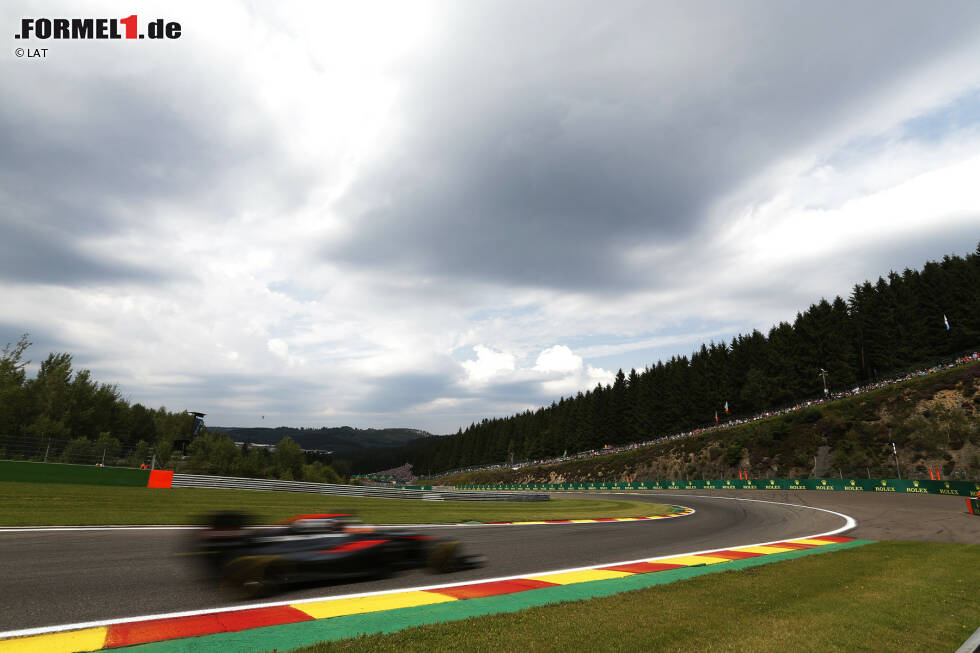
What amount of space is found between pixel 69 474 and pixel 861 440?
61.6 meters

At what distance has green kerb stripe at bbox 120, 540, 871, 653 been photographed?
426cm

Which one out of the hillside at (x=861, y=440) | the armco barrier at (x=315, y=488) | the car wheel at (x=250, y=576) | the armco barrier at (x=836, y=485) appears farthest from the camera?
the hillside at (x=861, y=440)

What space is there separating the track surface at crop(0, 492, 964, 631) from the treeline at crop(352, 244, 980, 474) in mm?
54375

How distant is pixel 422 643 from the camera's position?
421 centimetres

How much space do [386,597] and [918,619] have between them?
6.56 m

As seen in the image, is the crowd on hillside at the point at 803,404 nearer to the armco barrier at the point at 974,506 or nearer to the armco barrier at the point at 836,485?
the armco barrier at the point at 836,485

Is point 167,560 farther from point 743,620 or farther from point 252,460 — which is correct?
point 252,460

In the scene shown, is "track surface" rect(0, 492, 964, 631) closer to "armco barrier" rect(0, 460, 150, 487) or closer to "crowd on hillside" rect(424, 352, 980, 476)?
"armco barrier" rect(0, 460, 150, 487)

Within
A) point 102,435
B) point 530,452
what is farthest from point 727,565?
point 530,452

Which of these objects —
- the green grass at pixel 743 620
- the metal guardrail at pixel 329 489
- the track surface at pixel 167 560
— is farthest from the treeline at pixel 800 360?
the green grass at pixel 743 620

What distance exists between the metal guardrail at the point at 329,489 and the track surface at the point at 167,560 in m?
18.5

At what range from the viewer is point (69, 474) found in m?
24.5

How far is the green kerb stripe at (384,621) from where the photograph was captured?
14.0ft

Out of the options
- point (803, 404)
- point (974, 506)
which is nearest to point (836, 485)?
point (974, 506)
